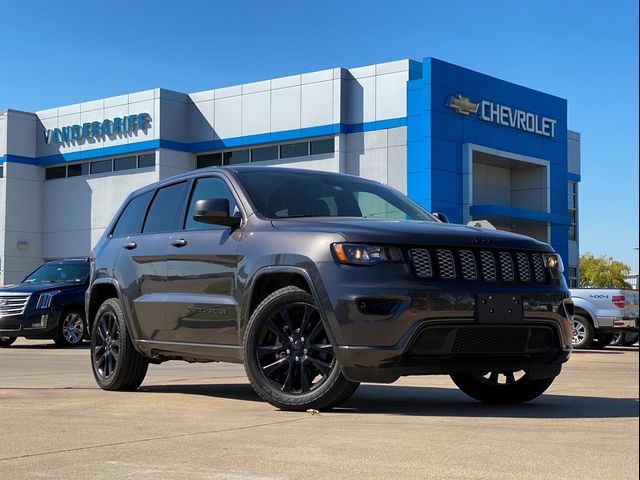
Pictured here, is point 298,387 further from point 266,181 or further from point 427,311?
point 266,181

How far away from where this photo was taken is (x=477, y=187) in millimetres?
44594

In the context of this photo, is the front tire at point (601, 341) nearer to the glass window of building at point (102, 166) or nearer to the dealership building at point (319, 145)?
the dealership building at point (319, 145)

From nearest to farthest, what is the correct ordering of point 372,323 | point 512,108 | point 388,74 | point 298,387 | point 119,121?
point 372,323, point 298,387, point 388,74, point 512,108, point 119,121

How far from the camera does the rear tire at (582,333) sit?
19.6 m

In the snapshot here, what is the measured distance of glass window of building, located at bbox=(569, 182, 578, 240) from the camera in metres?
53.7

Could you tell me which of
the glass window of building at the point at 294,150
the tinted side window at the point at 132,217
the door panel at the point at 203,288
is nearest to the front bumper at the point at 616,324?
the tinted side window at the point at 132,217

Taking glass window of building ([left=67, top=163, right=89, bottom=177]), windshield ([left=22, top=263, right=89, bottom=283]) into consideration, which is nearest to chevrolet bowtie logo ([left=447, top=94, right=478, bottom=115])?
glass window of building ([left=67, top=163, right=89, bottom=177])

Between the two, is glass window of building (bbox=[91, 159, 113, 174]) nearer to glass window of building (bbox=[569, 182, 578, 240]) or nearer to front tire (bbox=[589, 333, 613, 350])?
glass window of building (bbox=[569, 182, 578, 240])

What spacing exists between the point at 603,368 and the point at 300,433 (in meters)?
7.88

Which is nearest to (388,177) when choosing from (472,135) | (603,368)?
(472,135)

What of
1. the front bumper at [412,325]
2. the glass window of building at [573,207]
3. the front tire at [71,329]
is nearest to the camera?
the front bumper at [412,325]

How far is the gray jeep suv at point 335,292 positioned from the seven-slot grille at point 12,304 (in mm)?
10884

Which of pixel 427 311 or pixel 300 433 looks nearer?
pixel 300 433

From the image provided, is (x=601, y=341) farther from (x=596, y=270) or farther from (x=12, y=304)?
(x=596, y=270)
